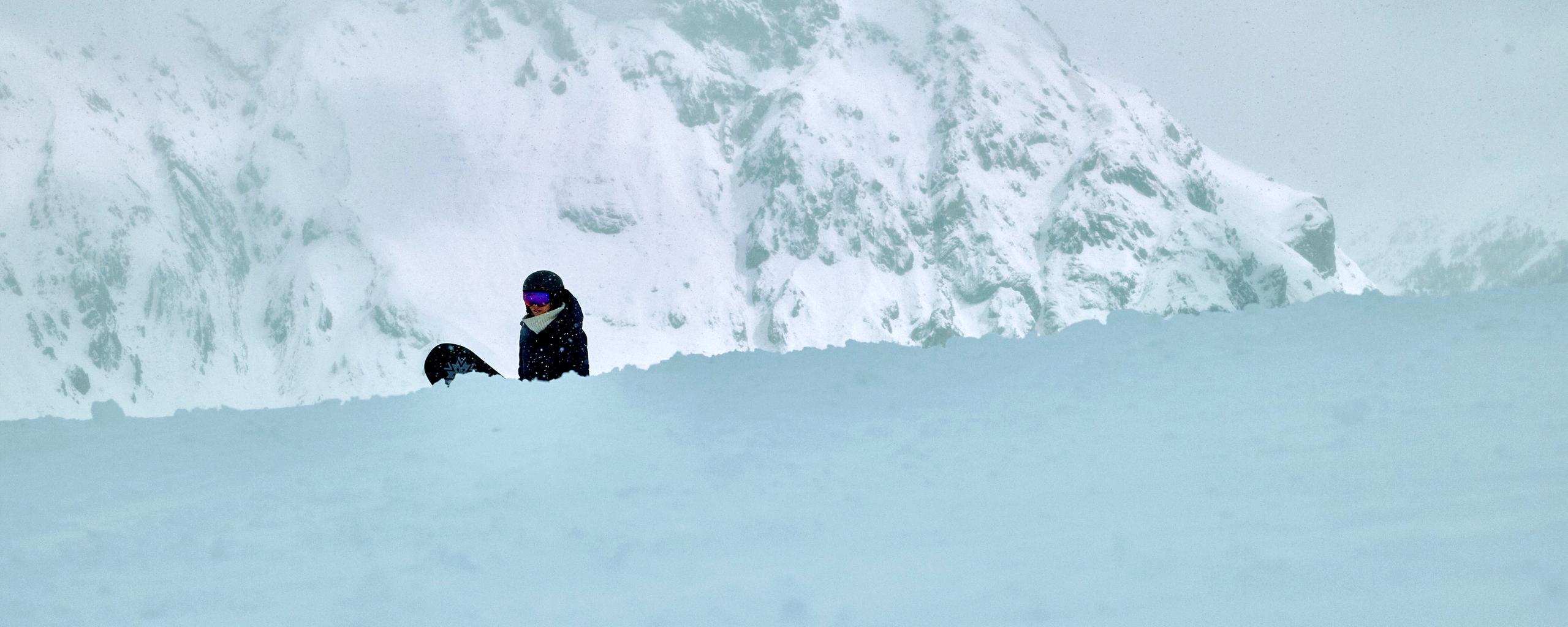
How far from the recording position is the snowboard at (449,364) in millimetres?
9672

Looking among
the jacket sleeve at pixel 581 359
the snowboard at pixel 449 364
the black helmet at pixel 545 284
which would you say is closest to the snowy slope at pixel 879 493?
the snowboard at pixel 449 364

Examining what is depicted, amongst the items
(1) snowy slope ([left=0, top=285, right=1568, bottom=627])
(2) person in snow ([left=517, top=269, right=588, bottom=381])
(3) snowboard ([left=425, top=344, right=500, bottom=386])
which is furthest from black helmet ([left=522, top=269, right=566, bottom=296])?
(3) snowboard ([left=425, top=344, right=500, bottom=386])

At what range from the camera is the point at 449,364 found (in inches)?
383

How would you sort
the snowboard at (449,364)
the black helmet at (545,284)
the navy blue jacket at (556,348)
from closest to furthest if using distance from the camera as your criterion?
the black helmet at (545,284), the navy blue jacket at (556,348), the snowboard at (449,364)

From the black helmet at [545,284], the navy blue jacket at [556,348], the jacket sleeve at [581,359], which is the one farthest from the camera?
the jacket sleeve at [581,359]

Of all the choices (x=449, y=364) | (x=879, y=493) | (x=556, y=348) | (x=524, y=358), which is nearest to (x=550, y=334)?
(x=556, y=348)

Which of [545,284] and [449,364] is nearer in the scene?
[545,284]

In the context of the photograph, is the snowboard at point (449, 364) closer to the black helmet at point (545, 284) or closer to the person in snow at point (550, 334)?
the person in snow at point (550, 334)

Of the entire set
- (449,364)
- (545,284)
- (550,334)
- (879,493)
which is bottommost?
(879,493)

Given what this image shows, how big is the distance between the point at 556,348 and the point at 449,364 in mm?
844

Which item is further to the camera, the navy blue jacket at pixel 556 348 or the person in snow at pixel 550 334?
the navy blue jacket at pixel 556 348

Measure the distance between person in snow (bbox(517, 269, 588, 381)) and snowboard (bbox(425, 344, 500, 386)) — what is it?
1.04 ft

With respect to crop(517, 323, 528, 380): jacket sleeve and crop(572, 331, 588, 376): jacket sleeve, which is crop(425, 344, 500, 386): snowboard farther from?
crop(572, 331, 588, 376): jacket sleeve

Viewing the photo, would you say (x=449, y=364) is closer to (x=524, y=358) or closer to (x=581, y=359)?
(x=524, y=358)
